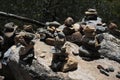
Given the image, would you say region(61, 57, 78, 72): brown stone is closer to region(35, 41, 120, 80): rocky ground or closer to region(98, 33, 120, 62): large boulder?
region(35, 41, 120, 80): rocky ground

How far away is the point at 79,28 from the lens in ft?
28.2

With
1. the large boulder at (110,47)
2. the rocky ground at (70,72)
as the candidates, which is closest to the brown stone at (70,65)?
the rocky ground at (70,72)

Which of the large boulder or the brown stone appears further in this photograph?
the large boulder

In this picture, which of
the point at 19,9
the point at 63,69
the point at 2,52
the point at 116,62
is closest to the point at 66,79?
the point at 63,69

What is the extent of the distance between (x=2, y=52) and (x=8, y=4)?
4027 mm

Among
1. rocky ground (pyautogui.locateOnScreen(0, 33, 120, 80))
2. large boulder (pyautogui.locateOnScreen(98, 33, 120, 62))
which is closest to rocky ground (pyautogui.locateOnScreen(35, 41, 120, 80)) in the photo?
rocky ground (pyautogui.locateOnScreen(0, 33, 120, 80))

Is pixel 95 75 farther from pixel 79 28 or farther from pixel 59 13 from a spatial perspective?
pixel 59 13

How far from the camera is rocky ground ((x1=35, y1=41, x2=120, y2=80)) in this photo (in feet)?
23.9

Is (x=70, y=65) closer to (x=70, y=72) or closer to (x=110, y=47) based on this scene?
(x=70, y=72)

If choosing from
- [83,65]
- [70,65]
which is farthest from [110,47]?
[70,65]

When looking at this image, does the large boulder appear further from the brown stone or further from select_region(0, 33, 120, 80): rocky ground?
the brown stone

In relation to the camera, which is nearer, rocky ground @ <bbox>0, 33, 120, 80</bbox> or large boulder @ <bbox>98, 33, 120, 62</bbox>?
rocky ground @ <bbox>0, 33, 120, 80</bbox>

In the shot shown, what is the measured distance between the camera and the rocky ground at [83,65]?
7.29 metres

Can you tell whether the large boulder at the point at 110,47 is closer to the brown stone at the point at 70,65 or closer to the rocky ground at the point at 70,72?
the rocky ground at the point at 70,72
